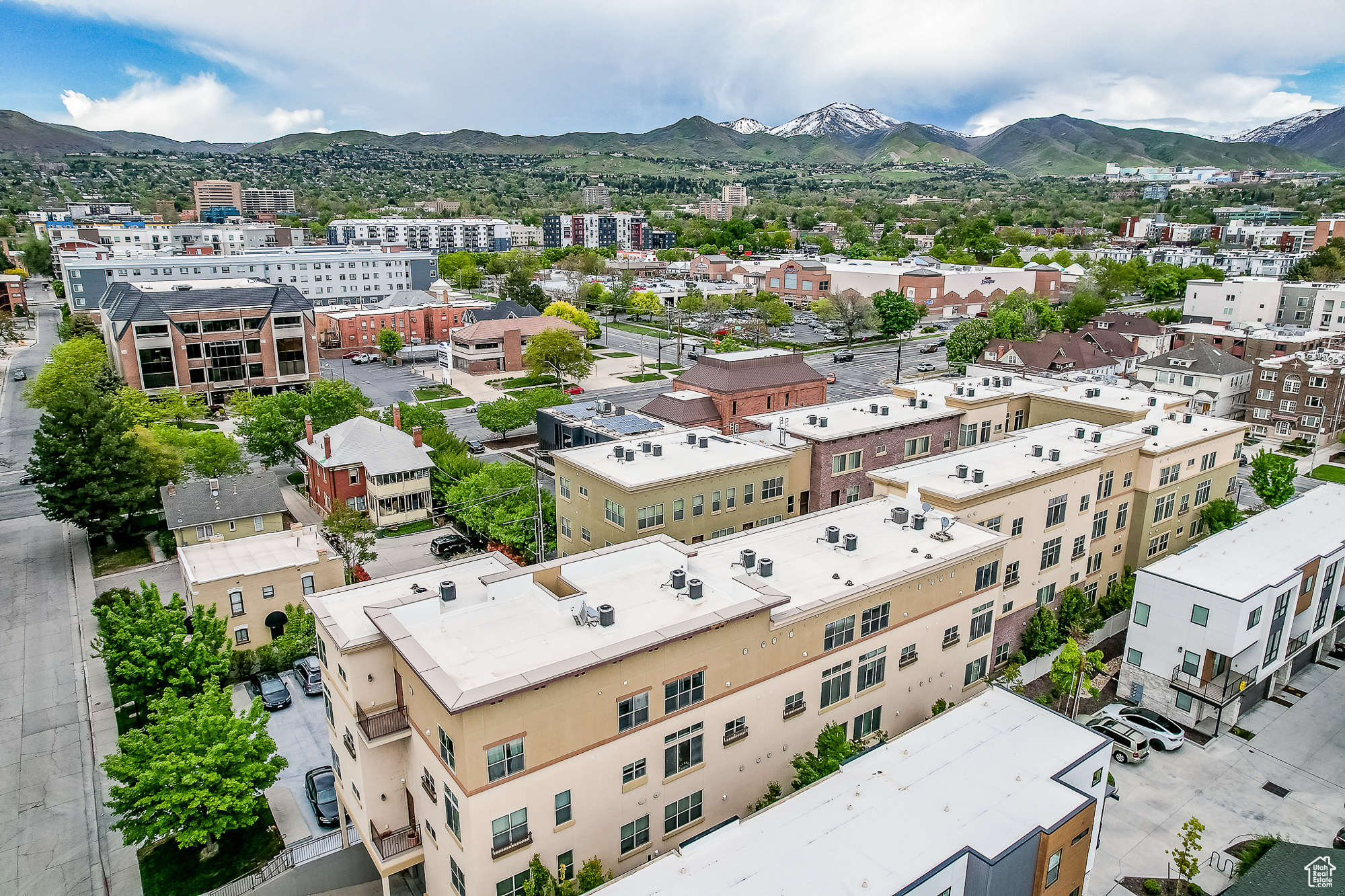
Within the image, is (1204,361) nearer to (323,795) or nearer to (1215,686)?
(1215,686)

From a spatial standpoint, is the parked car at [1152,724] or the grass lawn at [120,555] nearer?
the parked car at [1152,724]

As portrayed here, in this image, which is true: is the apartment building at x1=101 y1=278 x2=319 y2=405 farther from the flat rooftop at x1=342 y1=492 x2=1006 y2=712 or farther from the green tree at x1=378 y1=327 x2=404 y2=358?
the flat rooftop at x1=342 y1=492 x2=1006 y2=712

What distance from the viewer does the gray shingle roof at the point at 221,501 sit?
4562 cm

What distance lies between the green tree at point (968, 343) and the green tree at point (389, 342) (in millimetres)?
68742

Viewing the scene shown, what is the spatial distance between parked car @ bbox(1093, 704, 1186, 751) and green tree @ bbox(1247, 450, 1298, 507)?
24.6 meters

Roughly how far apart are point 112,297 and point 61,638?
207 ft

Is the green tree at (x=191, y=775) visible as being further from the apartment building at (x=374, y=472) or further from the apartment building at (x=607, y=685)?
the apartment building at (x=374, y=472)

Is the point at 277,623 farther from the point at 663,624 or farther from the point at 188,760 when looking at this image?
the point at 663,624

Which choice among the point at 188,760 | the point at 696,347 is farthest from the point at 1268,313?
the point at 188,760

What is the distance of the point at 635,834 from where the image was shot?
71.8 ft

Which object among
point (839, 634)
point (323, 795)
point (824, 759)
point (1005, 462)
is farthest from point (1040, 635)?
point (323, 795)

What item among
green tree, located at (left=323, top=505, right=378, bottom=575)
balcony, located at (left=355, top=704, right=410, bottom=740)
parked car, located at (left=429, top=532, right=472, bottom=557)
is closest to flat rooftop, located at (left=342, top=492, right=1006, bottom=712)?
balcony, located at (left=355, top=704, right=410, bottom=740)

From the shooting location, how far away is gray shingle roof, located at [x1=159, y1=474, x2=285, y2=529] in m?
45.6

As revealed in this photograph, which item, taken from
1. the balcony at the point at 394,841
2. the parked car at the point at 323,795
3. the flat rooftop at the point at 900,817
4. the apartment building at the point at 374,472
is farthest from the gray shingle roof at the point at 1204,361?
the parked car at the point at 323,795
